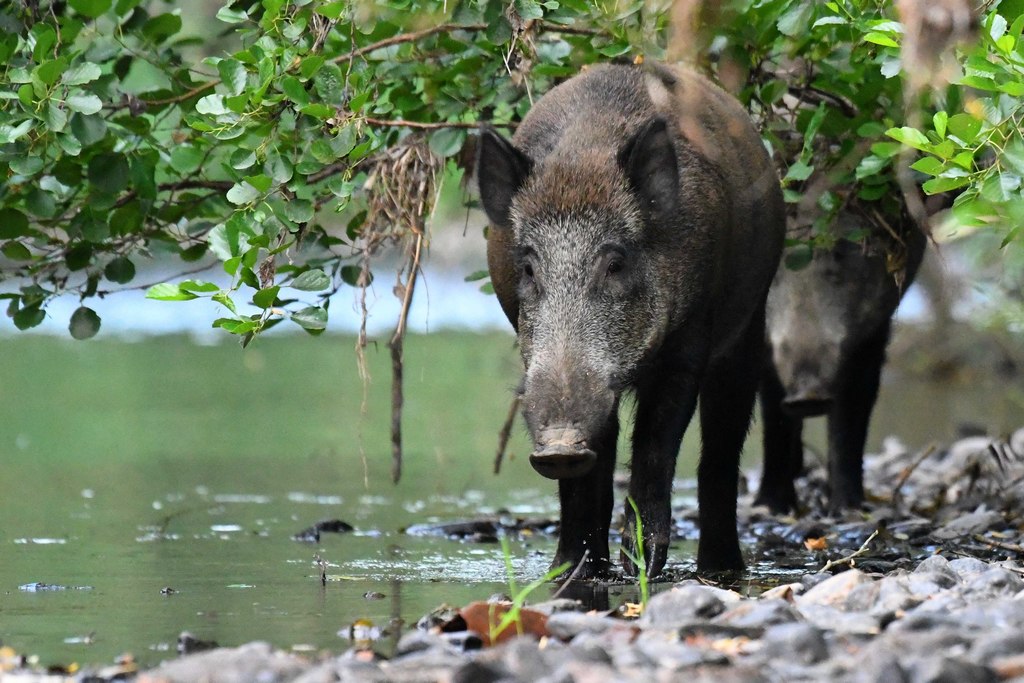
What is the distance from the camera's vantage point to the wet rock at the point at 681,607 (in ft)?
14.0

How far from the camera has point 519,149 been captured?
5770 millimetres

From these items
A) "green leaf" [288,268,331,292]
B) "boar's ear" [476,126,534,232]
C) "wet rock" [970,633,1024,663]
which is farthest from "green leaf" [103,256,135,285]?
"wet rock" [970,633,1024,663]

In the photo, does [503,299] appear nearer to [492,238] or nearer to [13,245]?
[492,238]

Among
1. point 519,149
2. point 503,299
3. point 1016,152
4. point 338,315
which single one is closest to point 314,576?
point 503,299

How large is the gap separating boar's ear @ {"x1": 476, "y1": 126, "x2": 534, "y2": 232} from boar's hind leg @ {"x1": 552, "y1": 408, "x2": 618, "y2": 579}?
3.03ft

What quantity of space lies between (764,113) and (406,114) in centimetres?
164

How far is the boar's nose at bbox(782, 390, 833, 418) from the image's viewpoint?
7766 mm

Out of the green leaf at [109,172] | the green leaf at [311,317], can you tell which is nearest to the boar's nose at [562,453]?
the green leaf at [311,317]

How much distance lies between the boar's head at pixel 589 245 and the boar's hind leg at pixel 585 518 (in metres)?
0.20

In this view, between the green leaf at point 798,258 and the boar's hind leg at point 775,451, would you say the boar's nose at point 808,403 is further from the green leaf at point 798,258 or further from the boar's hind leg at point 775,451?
the green leaf at point 798,258

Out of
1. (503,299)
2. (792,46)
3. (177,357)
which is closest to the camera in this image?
(503,299)

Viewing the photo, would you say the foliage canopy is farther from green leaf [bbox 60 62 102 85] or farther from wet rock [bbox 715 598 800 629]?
wet rock [bbox 715 598 800 629]

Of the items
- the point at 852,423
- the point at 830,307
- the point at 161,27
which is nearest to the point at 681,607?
the point at 161,27

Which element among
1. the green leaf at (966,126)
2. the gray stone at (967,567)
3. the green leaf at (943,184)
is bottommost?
the gray stone at (967,567)
